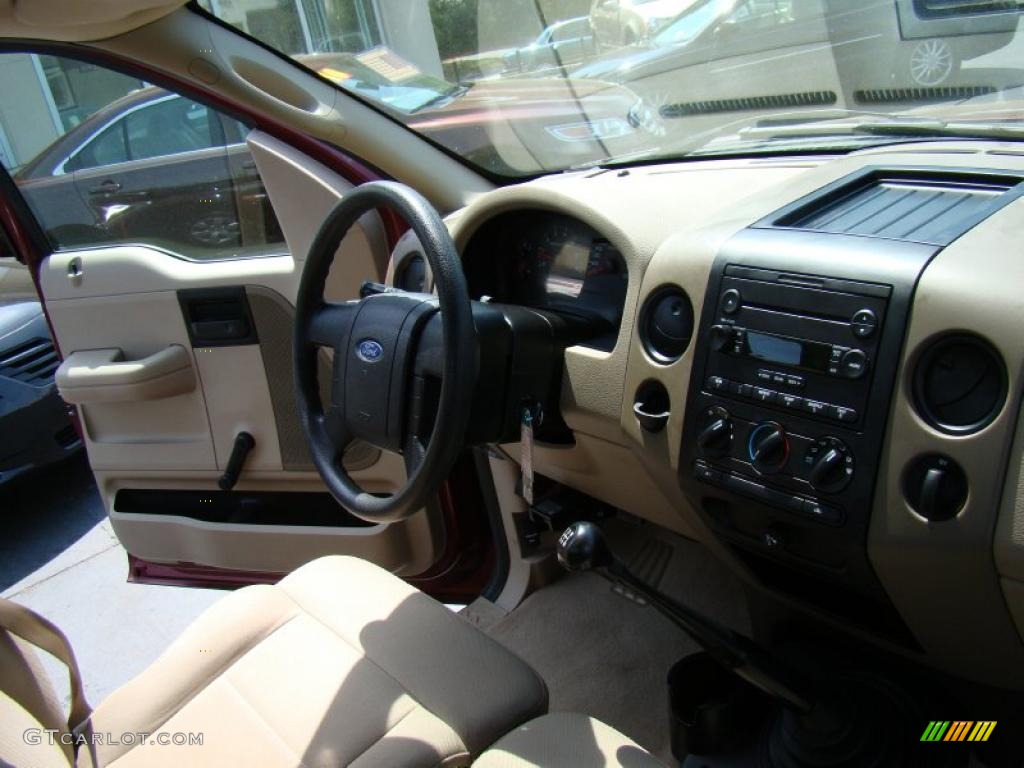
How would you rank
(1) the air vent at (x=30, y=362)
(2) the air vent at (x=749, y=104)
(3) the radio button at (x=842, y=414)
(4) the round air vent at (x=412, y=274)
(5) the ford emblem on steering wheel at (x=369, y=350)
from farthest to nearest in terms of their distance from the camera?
(1) the air vent at (x=30, y=362) → (4) the round air vent at (x=412, y=274) → (2) the air vent at (x=749, y=104) → (5) the ford emblem on steering wheel at (x=369, y=350) → (3) the radio button at (x=842, y=414)

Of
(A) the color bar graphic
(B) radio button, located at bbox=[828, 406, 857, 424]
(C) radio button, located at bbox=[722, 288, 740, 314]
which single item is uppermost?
(C) radio button, located at bbox=[722, 288, 740, 314]

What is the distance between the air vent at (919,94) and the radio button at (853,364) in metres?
0.68

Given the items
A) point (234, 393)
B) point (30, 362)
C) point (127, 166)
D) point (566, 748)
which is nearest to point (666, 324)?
point (566, 748)

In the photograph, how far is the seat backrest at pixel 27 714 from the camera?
1117 millimetres

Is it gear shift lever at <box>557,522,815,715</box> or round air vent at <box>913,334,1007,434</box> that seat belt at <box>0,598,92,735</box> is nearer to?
gear shift lever at <box>557,522,815,715</box>

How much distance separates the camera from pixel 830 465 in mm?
1161

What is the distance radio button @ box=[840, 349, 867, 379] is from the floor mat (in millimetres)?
983

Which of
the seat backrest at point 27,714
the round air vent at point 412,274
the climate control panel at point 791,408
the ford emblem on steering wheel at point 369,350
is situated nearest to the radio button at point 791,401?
the climate control panel at point 791,408

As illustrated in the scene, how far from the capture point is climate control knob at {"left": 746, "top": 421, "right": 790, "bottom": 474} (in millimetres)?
1218

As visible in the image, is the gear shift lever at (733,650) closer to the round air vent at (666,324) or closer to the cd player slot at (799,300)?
the round air vent at (666,324)

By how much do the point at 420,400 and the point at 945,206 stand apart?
0.80 metres

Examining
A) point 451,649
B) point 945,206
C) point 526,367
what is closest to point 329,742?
point 451,649

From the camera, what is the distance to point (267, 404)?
2238 mm

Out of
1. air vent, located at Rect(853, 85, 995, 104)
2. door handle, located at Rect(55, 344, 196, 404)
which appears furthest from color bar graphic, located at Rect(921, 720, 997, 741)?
door handle, located at Rect(55, 344, 196, 404)
